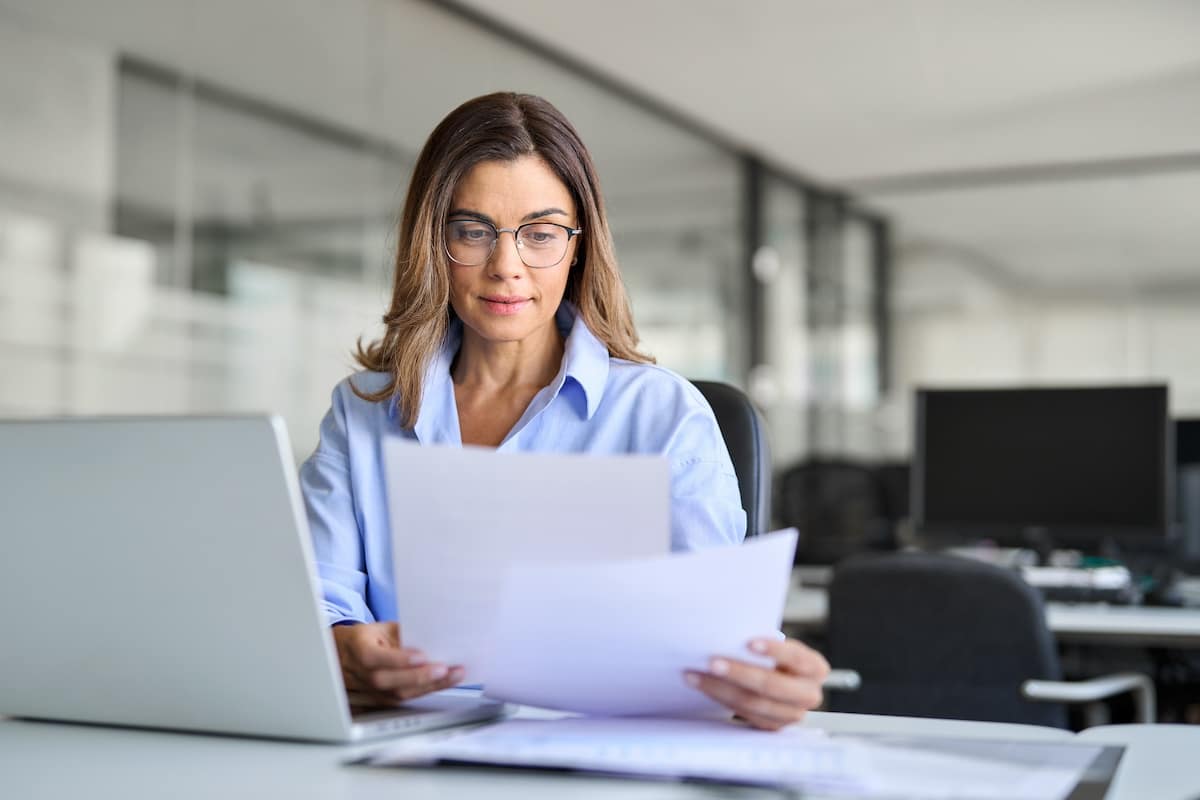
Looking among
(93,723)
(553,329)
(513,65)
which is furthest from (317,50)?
(93,723)

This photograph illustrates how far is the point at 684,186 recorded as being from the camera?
24.5ft

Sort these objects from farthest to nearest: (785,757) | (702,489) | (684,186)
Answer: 1. (684,186)
2. (702,489)
3. (785,757)

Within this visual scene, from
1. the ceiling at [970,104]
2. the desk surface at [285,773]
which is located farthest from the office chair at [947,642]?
the ceiling at [970,104]

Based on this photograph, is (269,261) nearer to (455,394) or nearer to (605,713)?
(455,394)

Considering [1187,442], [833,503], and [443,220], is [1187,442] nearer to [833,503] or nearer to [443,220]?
[833,503]

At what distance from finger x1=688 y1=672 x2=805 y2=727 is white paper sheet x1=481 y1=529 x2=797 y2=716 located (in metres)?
Answer: 0.01

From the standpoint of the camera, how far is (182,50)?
13.3ft

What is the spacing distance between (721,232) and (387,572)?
21.9 feet

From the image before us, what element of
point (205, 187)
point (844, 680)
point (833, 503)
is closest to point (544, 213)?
point (844, 680)

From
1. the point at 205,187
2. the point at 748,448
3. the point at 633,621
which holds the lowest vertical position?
the point at 633,621

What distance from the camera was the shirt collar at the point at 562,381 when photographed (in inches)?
58.6

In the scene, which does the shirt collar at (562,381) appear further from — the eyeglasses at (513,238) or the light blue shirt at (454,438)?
the eyeglasses at (513,238)

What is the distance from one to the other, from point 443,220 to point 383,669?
0.59m

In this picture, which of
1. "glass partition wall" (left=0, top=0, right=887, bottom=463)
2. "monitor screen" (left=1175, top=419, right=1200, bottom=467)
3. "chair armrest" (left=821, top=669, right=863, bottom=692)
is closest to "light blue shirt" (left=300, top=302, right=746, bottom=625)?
"chair armrest" (left=821, top=669, right=863, bottom=692)
